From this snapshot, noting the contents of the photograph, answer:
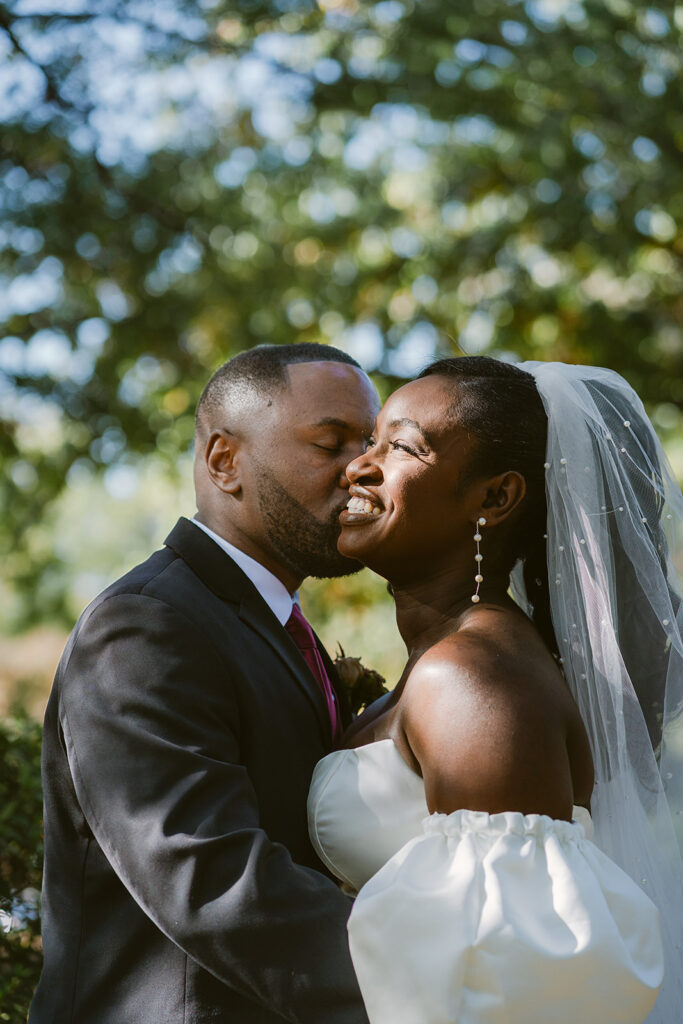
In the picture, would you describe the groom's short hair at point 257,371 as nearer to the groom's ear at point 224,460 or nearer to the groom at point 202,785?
the groom's ear at point 224,460

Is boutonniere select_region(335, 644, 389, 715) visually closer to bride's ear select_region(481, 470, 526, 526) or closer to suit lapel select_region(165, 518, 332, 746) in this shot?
suit lapel select_region(165, 518, 332, 746)

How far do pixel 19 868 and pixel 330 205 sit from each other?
25.9 ft

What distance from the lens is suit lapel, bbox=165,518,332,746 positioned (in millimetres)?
3135

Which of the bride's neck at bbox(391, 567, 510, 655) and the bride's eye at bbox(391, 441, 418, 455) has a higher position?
the bride's eye at bbox(391, 441, 418, 455)

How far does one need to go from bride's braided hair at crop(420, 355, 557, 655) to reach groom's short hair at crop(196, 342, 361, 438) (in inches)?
27.0

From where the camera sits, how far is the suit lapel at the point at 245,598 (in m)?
3.13

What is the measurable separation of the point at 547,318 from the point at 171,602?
834 centimetres

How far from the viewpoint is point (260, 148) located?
992cm

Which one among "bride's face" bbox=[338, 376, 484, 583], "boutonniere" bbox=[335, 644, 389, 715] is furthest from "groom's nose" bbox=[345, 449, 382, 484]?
"boutonniere" bbox=[335, 644, 389, 715]

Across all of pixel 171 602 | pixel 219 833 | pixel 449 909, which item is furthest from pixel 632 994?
pixel 171 602

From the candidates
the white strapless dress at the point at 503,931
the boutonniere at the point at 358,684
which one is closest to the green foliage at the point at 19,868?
the boutonniere at the point at 358,684

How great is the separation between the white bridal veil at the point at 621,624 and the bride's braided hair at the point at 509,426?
6 cm

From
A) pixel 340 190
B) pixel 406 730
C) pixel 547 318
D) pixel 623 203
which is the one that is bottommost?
pixel 547 318

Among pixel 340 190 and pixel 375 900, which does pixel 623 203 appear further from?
pixel 375 900
